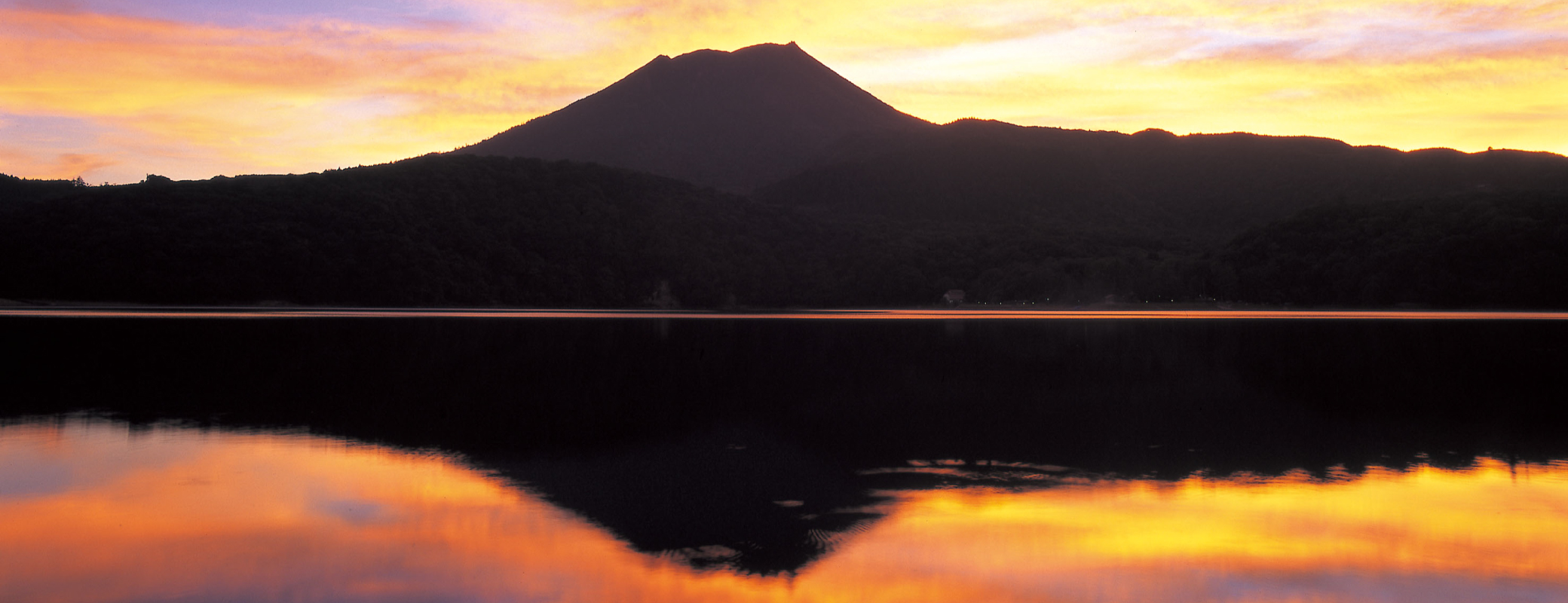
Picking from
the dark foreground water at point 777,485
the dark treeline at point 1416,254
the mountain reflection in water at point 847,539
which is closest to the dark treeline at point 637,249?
the dark treeline at point 1416,254

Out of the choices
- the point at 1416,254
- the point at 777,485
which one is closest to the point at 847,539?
the point at 777,485

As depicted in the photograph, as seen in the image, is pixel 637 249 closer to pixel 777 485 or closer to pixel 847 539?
pixel 777 485

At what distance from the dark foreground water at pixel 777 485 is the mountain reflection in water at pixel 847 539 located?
0.04m

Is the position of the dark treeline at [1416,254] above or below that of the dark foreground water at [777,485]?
above

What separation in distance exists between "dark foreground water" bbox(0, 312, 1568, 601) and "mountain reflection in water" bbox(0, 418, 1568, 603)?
0.04 m

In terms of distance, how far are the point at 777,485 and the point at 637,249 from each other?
138424 mm

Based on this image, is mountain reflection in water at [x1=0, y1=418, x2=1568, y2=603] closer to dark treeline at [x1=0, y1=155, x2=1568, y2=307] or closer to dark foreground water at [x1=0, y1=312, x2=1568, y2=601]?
dark foreground water at [x1=0, y1=312, x2=1568, y2=601]

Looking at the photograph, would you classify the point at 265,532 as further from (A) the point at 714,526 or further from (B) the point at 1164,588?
(B) the point at 1164,588

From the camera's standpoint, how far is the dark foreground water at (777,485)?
8086 mm

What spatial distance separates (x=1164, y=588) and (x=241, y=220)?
128 m

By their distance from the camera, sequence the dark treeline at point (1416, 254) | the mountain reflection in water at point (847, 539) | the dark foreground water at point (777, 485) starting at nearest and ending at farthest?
1. the mountain reflection in water at point (847, 539)
2. the dark foreground water at point (777, 485)
3. the dark treeline at point (1416, 254)

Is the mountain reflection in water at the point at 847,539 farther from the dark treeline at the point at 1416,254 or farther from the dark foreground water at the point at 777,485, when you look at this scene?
the dark treeline at the point at 1416,254

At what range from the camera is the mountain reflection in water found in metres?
7.82

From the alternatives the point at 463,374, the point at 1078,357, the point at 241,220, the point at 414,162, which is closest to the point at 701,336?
the point at 1078,357
